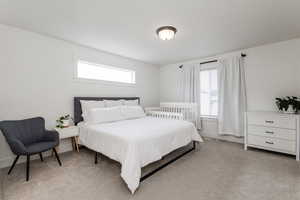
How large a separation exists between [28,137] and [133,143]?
1.92m

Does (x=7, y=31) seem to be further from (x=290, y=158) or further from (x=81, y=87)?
(x=290, y=158)

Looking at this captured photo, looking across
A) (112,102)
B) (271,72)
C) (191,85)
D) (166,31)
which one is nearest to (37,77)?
(112,102)

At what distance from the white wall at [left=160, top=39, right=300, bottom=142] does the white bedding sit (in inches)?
83.0

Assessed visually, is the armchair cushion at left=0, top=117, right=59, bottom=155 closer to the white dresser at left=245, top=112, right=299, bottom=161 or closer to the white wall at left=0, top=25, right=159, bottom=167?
the white wall at left=0, top=25, right=159, bottom=167

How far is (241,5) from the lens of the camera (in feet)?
6.30

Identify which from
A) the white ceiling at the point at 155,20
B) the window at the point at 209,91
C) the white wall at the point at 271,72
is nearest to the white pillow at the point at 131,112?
the white ceiling at the point at 155,20

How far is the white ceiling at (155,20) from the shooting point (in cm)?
190

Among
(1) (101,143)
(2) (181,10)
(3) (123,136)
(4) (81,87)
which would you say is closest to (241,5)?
(2) (181,10)

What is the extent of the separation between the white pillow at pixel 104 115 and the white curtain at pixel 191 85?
2305 millimetres

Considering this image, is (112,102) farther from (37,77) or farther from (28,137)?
(28,137)

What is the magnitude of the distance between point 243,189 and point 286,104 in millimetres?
2108

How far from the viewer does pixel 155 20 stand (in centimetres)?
227

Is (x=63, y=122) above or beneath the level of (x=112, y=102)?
beneath

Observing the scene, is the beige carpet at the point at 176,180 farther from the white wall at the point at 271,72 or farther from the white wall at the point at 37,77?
the white wall at the point at 271,72
